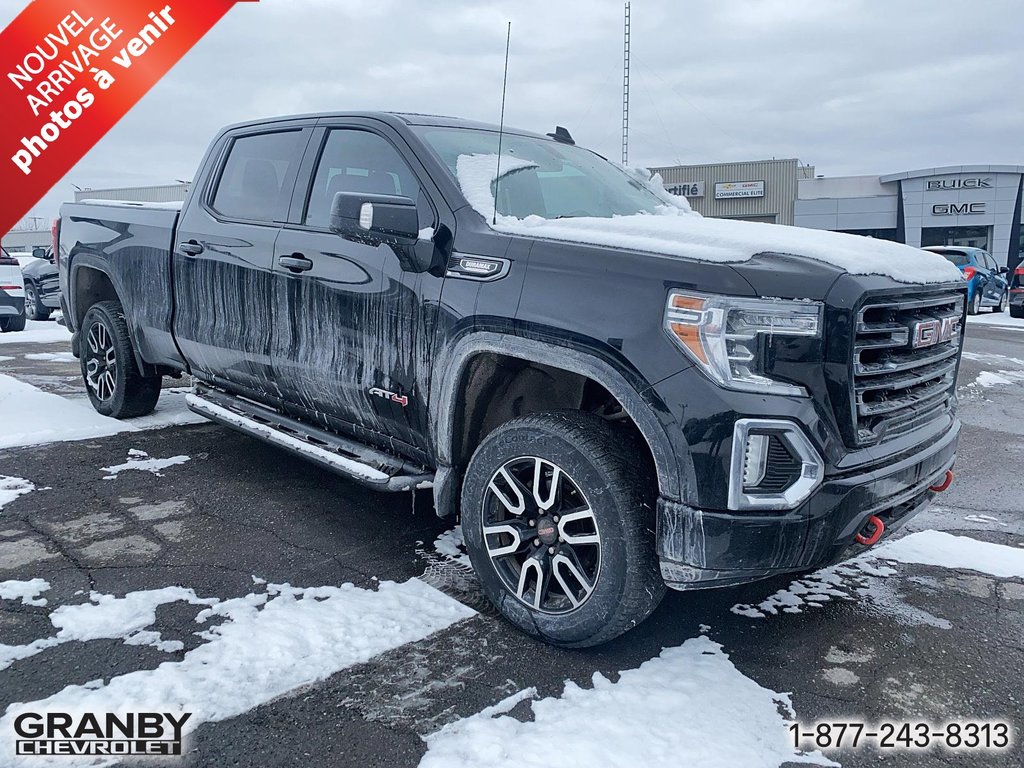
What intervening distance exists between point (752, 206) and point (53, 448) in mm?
47993

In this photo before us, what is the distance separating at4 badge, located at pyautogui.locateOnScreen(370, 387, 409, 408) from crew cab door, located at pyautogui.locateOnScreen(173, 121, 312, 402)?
864mm

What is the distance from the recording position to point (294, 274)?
3896 millimetres

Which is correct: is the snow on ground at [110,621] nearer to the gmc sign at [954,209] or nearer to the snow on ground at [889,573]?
the snow on ground at [889,573]

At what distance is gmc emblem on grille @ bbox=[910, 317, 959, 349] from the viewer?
9.12 feet

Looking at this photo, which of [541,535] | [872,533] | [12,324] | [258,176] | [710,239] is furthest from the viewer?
[12,324]

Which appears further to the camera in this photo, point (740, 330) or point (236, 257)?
point (236, 257)

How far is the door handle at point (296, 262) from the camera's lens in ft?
12.5

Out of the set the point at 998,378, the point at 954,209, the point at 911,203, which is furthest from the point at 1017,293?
the point at 954,209

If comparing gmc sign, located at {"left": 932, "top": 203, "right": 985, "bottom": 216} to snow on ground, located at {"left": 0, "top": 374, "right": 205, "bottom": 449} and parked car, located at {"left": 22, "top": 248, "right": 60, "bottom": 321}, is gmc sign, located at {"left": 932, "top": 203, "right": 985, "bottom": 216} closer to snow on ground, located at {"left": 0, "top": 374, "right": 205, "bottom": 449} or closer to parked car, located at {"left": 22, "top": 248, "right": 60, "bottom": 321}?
parked car, located at {"left": 22, "top": 248, "right": 60, "bottom": 321}

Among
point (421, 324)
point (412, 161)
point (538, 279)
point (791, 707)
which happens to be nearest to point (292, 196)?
point (412, 161)

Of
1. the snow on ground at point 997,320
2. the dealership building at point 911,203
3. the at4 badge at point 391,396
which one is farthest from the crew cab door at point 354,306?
the dealership building at point 911,203

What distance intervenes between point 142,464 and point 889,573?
13.7 feet

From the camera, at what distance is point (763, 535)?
2459 mm

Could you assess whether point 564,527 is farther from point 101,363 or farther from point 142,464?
point 101,363
